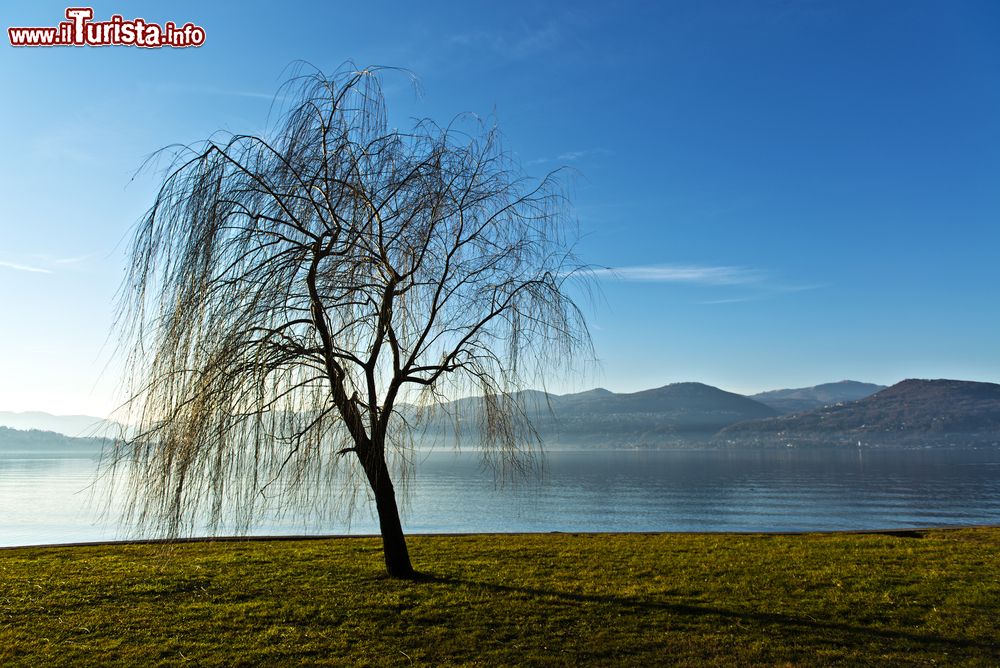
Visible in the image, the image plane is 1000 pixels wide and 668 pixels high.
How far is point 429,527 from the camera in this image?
32.8 m

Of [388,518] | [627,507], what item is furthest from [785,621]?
[627,507]

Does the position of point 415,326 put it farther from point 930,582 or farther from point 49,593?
point 930,582

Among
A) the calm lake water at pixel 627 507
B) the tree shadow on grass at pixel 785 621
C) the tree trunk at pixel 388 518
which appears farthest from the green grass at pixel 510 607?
the calm lake water at pixel 627 507

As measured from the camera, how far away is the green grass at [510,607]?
696 centimetres

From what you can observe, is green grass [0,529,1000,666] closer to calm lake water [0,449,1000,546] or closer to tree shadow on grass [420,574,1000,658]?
tree shadow on grass [420,574,1000,658]

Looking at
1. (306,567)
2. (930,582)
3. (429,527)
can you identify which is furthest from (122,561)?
(429,527)

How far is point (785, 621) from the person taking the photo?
8.01 meters

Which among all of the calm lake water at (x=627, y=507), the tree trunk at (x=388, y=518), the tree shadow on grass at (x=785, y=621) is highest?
the tree trunk at (x=388, y=518)

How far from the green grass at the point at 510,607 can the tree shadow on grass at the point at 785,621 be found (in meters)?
0.03

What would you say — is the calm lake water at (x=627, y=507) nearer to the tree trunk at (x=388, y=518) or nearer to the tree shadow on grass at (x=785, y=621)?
the tree trunk at (x=388, y=518)

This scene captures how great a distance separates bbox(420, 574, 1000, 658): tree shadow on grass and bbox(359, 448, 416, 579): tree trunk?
0.84m

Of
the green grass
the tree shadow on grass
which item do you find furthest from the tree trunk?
the tree shadow on grass

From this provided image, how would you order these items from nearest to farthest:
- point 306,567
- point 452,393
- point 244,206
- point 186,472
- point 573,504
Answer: point 186,472, point 244,206, point 452,393, point 306,567, point 573,504

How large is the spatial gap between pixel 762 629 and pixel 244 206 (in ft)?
26.0
